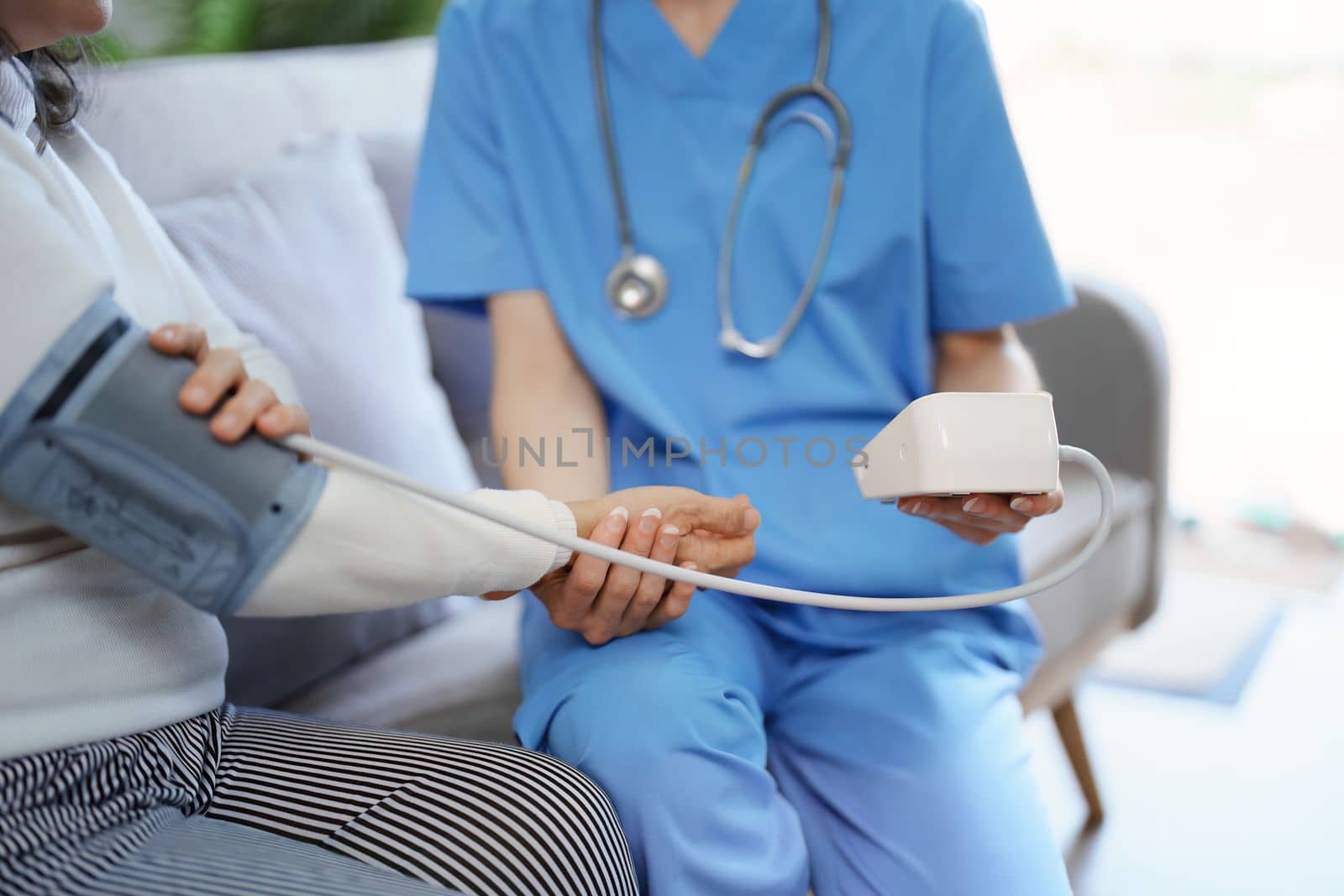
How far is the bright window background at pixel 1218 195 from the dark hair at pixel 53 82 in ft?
5.96

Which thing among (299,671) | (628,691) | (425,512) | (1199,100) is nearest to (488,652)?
(299,671)

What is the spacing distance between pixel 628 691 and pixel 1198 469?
1937 millimetres

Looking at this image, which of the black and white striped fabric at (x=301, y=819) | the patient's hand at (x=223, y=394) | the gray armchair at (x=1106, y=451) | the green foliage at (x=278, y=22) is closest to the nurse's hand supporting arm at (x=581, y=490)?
the black and white striped fabric at (x=301, y=819)

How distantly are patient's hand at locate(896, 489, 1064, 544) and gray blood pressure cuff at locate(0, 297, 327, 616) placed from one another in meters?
0.37

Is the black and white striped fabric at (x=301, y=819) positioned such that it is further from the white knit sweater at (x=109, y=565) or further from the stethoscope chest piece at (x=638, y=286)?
the stethoscope chest piece at (x=638, y=286)

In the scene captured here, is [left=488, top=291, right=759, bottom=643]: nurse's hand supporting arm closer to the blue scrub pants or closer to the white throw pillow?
the blue scrub pants

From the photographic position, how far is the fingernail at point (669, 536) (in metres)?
0.69

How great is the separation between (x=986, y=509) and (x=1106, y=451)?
2.54 ft

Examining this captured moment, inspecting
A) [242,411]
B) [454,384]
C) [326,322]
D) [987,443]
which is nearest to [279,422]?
[242,411]

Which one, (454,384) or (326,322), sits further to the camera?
(454,384)

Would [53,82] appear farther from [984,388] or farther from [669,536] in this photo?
[984,388]

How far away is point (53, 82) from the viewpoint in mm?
767

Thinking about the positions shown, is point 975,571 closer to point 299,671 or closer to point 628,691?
point 628,691

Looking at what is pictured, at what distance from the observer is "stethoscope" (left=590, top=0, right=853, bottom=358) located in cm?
87
